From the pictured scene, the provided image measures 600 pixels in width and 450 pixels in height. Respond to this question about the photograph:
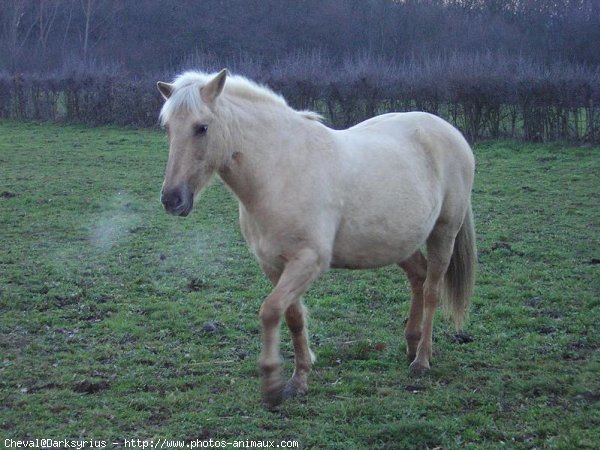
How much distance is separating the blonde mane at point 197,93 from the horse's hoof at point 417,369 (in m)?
1.89

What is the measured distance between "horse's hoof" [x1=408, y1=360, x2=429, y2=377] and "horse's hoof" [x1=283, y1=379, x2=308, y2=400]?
825 mm

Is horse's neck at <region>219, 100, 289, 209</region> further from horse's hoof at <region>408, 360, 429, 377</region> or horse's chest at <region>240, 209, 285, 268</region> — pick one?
horse's hoof at <region>408, 360, 429, 377</region>

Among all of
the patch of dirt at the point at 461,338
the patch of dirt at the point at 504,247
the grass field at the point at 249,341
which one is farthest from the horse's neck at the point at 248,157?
the patch of dirt at the point at 504,247

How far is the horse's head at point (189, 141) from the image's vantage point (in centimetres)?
410

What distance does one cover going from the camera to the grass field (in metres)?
4.13

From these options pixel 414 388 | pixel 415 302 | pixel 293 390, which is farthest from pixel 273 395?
pixel 415 302

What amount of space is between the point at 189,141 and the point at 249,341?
2073mm

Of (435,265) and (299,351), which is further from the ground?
(435,265)

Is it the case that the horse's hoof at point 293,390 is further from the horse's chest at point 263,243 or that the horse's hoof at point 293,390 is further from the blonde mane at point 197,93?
the blonde mane at point 197,93

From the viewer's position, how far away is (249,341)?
5.66 meters

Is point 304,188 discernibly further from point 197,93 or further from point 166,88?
point 166,88

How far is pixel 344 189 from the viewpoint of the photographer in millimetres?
4578

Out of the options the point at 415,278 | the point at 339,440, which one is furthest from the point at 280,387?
the point at 415,278

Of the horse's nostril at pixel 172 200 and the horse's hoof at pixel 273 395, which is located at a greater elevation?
the horse's nostril at pixel 172 200
